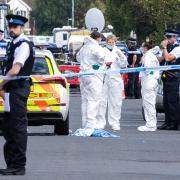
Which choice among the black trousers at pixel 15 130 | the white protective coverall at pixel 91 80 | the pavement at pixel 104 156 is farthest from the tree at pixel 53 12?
the black trousers at pixel 15 130

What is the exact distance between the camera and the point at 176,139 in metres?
16.5

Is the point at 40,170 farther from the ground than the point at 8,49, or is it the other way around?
the point at 8,49

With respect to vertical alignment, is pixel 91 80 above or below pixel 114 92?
above

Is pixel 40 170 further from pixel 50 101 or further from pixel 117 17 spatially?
pixel 117 17

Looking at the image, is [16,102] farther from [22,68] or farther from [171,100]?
[171,100]

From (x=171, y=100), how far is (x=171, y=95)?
0.12 metres

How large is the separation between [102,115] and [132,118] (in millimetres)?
4706

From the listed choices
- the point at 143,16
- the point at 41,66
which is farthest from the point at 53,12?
the point at 41,66

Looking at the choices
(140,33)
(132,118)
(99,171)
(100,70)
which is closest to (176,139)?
(100,70)

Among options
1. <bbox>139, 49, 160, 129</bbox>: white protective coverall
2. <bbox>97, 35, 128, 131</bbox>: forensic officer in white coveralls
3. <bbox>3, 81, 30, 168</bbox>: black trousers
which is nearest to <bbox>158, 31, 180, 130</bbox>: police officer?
<bbox>139, 49, 160, 129</bbox>: white protective coverall

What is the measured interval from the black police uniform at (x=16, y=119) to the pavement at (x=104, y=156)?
280 millimetres

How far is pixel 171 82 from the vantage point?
18484mm

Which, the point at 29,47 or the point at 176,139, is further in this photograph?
the point at 176,139

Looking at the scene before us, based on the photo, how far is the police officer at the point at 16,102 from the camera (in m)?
11.5
